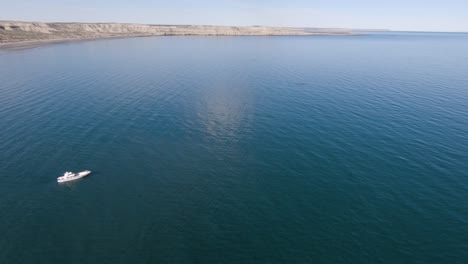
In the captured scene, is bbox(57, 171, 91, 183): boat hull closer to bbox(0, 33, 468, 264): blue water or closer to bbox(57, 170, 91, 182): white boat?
bbox(57, 170, 91, 182): white boat

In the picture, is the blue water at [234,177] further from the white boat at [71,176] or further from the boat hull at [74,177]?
the white boat at [71,176]

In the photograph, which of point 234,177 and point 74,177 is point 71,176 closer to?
point 74,177

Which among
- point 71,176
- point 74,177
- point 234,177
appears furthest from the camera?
point 234,177

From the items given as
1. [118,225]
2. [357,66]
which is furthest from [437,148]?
[357,66]

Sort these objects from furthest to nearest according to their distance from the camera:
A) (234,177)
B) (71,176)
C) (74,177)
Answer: (234,177), (74,177), (71,176)

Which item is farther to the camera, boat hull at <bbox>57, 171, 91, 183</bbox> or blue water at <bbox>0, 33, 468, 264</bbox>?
boat hull at <bbox>57, 171, 91, 183</bbox>

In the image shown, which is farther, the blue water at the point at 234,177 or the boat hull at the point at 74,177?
the boat hull at the point at 74,177

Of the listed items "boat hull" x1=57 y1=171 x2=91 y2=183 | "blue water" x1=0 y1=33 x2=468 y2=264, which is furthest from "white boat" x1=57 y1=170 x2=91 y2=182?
"blue water" x1=0 y1=33 x2=468 y2=264

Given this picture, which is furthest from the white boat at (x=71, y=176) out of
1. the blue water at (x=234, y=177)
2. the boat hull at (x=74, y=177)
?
the blue water at (x=234, y=177)

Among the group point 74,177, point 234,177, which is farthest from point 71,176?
point 234,177
